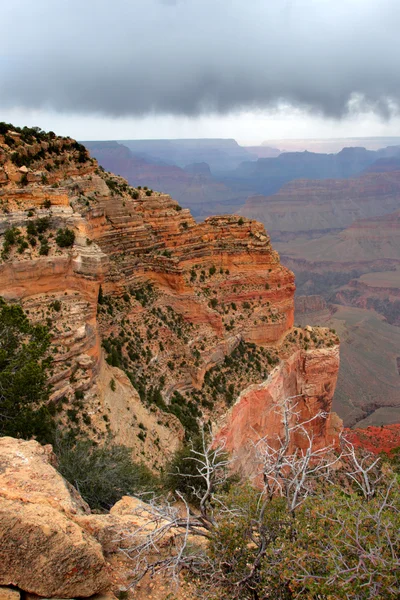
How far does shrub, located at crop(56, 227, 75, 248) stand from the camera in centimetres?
1984

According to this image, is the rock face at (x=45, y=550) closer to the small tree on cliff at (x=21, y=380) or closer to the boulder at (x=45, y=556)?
the boulder at (x=45, y=556)

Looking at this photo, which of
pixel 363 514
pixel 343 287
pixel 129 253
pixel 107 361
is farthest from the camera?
pixel 343 287

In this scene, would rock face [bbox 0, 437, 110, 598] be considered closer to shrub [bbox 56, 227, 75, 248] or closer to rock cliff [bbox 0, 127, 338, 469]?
rock cliff [bbox 0, 127, 338, 469]

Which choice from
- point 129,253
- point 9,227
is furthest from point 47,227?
point 129,253

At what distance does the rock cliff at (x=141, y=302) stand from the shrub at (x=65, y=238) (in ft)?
0.23

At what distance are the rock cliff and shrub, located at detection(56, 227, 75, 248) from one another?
0.07m

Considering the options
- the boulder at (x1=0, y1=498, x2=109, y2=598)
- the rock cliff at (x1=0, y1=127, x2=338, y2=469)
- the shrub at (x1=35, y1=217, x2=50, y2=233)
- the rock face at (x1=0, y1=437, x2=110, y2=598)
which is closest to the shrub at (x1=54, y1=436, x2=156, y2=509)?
the rock cliff at (x1=0, y1=127, x2=338, y2=469)

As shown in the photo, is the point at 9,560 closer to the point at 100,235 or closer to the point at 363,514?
the point at 363,514

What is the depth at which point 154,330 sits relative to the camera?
2747cm

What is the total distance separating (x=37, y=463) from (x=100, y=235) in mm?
19422

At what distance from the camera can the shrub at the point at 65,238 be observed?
65.1 ft

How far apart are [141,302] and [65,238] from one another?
28.8ft

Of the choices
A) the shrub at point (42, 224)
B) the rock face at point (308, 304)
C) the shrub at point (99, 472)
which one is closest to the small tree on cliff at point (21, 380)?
the shrub at point (99, 472)

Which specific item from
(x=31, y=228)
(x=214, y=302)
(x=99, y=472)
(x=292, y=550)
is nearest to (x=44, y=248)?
(x=31, y=228)
